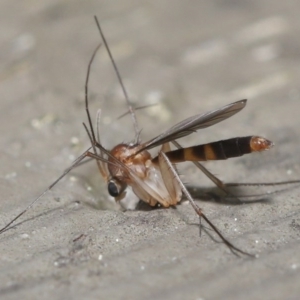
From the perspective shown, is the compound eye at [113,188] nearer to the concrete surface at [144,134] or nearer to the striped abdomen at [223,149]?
the concrete surface at [144,134]

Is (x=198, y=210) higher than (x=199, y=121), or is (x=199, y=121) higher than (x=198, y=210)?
(x=199, y=121)

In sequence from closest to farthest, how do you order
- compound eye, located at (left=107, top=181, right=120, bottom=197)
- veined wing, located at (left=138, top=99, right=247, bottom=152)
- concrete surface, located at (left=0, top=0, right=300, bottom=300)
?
concrete surface, located at (left=0, top=0, right=300, bottom=300), veined wing, located at (left=138, top=99, right=247, bottom=152), compound eye, located at (left=107, top=181, right=120, bottom=197)

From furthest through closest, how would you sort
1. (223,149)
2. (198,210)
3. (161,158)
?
1. (161,158)
2. (223,149)
3. (198,210)

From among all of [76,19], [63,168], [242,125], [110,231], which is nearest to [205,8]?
[76,19]

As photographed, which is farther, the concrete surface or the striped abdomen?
the striped abdomen

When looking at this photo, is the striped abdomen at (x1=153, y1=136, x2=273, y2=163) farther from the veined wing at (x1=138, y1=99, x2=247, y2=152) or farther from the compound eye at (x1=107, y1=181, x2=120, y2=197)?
the compound eye at (x1=107, y1=181, x2=120, y2=197)

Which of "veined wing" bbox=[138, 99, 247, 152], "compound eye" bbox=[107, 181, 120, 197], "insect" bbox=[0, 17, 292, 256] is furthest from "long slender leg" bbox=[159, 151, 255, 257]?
"compound eye" bbox=[107, 181, 120, 197]

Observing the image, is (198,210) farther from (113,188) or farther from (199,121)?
(113,188)

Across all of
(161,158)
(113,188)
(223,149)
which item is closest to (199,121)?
(223,149)
